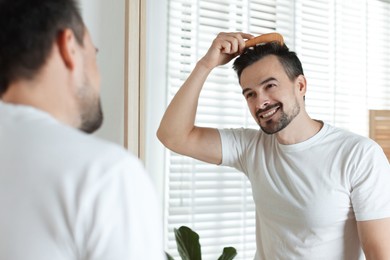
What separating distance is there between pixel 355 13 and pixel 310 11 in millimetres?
341

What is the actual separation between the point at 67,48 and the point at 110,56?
4.18ft

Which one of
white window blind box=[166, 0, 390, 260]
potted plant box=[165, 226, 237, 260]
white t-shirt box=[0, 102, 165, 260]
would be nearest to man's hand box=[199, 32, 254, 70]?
white window blind box=[166, 0, 390, 260]

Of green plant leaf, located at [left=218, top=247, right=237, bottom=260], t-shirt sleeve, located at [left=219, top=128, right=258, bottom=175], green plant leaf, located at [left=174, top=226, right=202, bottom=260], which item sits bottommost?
green plant leaf, located at [left=218, top=247, right=237, bottom=260]

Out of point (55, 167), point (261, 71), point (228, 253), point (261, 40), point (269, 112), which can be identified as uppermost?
point (261, 40)

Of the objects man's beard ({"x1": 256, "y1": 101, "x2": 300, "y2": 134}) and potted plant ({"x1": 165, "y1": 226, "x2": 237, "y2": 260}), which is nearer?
man's beard ({"x1": 256, "y1": 101, "x2": 300, "y2": 134})

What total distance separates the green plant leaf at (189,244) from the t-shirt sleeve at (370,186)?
554mm

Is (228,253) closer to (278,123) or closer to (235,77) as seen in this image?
(278,123)

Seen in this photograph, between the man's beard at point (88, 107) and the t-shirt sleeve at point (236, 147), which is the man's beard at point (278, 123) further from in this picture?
the man's beard at point (88, 107)

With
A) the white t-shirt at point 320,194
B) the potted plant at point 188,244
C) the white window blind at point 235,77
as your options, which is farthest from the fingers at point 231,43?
the potted plant at point 188,244

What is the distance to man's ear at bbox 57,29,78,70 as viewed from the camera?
2.28 feet

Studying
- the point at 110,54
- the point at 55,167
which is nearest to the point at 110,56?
the point at 110,54

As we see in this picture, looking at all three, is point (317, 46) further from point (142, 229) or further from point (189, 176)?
point (142, 229)

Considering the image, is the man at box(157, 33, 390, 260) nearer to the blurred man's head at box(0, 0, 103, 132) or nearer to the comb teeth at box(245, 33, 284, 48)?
the comb teeth at box(245, 33, 284, 48)

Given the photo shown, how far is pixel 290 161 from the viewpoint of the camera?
1.63 m
